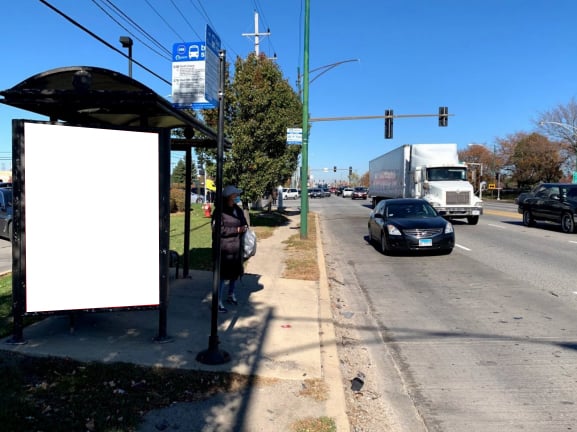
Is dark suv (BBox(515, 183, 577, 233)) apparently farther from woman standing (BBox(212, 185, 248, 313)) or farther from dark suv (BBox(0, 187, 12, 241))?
dark suv (BBox(0, 187, 12, 241))

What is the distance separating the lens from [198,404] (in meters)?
3.76

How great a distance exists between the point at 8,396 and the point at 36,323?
2.11m

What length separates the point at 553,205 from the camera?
18.5 metres

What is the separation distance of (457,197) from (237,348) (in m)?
18.2

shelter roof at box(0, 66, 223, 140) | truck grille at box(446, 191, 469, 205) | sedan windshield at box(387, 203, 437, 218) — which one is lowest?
Answer: sedan windshield at box(387, 203, 437, 218)

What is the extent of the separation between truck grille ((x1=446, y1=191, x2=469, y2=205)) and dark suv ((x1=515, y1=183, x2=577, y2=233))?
2.27 m

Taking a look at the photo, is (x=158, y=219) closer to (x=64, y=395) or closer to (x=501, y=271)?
(x=64, y=395)

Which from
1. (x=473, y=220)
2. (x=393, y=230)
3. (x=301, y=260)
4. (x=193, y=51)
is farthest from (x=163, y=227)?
(x=473, y=220)

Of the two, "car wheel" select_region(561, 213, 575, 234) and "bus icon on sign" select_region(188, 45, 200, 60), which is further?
"car wheel" select_region(561, 213, 575, 234)

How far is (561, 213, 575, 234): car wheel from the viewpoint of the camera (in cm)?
1730

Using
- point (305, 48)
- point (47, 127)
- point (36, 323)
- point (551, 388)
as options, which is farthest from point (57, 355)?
point (305, 48)

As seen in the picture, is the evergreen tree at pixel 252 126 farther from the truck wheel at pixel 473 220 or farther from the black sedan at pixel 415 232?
the truck wheel at pixel 473 220

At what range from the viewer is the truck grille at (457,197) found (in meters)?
21.3

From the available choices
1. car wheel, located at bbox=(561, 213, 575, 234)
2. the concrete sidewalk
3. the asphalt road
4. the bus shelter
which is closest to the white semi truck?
car wheel, located at bbox=(561, 213, 575, 234)
